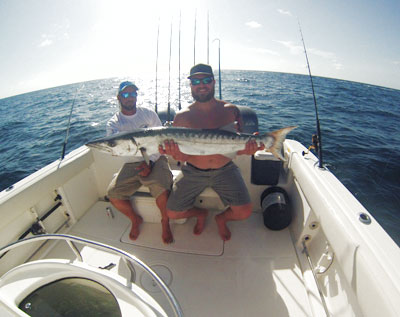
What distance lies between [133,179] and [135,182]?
6 centimetres

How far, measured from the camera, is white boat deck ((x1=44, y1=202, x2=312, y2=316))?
221 centimetres

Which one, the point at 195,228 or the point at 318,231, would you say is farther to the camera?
the point at 195,228

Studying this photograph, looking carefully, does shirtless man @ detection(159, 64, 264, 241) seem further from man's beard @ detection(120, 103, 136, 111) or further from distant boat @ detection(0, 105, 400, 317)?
man's beard @ detection(120, 103, 136, 111)

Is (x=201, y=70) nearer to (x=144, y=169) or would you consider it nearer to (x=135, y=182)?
(x=144, y=169)

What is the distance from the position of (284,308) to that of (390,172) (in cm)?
751

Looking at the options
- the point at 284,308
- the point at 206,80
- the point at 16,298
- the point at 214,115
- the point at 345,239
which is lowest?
the point at 284,308

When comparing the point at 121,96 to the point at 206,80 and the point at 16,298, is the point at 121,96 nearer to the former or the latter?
the point at 206,80

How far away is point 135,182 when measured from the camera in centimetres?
309

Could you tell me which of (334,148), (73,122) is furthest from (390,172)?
(73,122)

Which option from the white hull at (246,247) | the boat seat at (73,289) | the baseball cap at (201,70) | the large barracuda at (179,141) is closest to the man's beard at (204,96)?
the baseball cap at (201,70)

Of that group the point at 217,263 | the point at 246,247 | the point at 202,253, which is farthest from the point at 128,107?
the point at 246,247

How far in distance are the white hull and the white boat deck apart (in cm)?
1

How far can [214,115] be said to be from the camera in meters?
3.05

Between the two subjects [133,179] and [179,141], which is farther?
[133,179]
